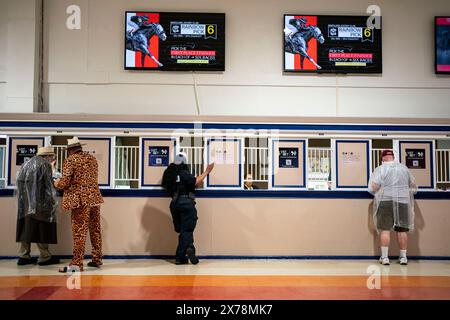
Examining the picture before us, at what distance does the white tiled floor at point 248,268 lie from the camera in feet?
16.7

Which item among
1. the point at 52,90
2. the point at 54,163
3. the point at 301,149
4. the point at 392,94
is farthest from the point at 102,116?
the point at 392,94

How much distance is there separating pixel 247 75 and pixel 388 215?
317 centimetres

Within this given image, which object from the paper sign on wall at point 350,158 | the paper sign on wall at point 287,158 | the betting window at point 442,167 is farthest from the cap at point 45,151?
the betting window at point 442,167

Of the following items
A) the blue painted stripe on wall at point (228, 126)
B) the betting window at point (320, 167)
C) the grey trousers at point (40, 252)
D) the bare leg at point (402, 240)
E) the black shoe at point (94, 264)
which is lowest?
the black shoe at point (94, 264)

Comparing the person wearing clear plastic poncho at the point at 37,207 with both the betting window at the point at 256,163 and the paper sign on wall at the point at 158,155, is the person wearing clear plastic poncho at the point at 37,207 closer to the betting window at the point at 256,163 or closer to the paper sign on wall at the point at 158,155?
the paper sign on wall at the point at 158,155

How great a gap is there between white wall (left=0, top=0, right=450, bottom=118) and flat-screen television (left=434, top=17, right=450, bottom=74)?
0.12 meters

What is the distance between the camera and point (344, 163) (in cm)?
632

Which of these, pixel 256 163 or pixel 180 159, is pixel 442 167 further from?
pixel 180 159

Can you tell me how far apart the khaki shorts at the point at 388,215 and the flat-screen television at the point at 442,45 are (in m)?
2.84

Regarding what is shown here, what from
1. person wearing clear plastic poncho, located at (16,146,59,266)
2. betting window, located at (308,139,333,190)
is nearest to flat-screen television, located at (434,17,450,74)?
betting window, located at (308,139,333,190)

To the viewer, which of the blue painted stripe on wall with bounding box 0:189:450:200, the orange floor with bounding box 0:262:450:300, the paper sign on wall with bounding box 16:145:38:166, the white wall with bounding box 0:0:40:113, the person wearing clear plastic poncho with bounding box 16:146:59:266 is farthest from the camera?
the white wall with bounding box 0:0:40:113

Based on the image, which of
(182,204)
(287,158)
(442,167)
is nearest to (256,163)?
(287,158)

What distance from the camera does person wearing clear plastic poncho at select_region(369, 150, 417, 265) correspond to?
19.0 feet

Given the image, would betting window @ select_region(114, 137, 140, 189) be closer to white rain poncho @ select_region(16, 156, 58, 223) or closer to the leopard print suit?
white rain poncho @ select_region(16, 156, 58, 223)
